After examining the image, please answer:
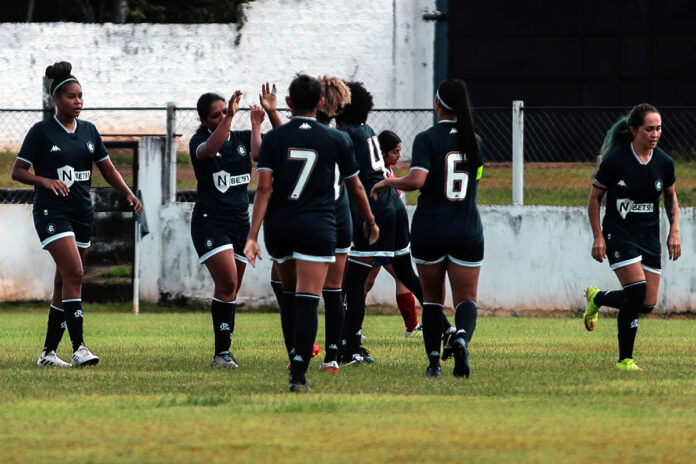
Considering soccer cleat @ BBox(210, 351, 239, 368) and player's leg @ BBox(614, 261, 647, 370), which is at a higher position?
player's leg @ BBox(614, 261, 647, 370)

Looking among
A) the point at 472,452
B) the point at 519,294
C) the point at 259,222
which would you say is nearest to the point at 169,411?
the point at 259,222

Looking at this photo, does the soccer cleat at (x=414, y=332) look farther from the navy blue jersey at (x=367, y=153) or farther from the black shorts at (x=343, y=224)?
the black shorts at (x=343, y=224)

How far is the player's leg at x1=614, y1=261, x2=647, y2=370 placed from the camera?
9219 mm

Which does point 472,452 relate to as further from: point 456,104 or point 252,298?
point 252,298

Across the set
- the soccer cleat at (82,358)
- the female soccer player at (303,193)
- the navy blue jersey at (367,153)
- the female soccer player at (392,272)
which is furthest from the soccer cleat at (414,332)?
the female soccer player at (303,193)

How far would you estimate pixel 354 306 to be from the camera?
32.2 ft

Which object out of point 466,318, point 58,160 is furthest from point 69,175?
point 466,318

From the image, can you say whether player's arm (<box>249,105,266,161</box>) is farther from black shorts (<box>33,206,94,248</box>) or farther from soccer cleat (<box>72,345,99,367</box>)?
soccer cleat (<box>72,345,99,367</box>)

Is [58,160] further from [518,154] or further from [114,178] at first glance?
[518,154]

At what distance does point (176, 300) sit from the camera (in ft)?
56.0

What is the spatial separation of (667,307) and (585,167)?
2588mm

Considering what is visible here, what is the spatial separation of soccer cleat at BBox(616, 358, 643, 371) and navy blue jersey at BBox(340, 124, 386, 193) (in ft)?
7.25

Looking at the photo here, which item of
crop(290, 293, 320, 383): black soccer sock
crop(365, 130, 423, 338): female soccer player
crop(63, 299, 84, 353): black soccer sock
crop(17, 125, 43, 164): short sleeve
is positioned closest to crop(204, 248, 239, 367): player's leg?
crop(63, 299, 84, 353): black soccer sock

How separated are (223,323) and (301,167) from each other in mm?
2296
